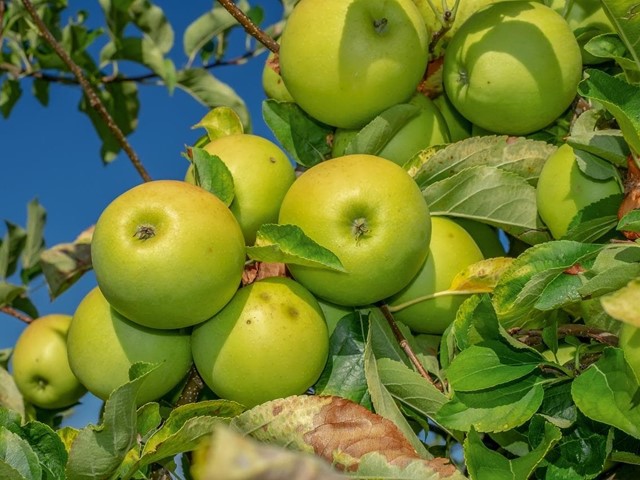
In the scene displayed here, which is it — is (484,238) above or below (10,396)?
above

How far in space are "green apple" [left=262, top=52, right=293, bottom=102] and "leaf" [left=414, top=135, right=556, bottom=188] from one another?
0.36 m

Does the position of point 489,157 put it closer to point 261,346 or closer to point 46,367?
point 261,346

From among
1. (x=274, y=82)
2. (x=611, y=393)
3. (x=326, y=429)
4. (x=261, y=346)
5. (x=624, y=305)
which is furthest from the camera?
(x=274, y=82)

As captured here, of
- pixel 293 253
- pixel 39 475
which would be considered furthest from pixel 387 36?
pixel 39 475

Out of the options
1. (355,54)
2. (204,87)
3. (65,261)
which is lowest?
(65,261)

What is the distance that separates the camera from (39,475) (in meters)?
1.06

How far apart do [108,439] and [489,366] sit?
50 centimetres

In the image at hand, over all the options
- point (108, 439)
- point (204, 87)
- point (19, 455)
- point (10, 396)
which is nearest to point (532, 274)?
point (108, 439)

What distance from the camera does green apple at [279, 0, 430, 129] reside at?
1317mm

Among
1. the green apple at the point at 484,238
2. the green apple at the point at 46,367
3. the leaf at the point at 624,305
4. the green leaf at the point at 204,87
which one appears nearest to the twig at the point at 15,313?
the green apple at the point at 46,367

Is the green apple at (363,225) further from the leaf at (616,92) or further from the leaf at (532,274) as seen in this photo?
the leaf at (616,92)

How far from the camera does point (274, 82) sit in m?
1.61

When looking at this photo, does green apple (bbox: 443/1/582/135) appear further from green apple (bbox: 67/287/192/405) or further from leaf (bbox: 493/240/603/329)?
green apple (bbox: 67/287/192/405)

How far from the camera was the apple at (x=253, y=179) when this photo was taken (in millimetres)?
1311
